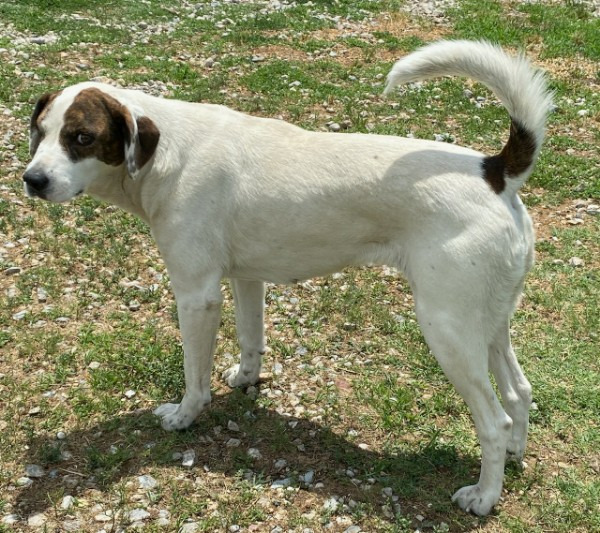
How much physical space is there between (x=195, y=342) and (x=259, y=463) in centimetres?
86

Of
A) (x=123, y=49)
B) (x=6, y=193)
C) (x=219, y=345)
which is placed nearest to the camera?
(x=219, y=345)

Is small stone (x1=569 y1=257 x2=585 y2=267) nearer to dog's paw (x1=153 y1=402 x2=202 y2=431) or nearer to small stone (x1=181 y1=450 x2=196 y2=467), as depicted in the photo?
dog's paw (x1=153 y1=402 x2=202 y2=431)

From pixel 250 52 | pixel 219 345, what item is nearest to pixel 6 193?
pixel 219 345

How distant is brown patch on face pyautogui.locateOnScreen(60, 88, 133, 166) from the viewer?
384 cm

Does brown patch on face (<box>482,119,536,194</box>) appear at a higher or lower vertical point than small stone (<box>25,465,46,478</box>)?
higher

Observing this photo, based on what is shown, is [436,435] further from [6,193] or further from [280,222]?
[6,193]

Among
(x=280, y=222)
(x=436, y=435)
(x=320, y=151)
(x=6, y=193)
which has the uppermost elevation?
(x=320, y=151)

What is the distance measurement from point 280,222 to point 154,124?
0.92 metres

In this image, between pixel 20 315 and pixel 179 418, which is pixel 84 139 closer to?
pixel 179 418

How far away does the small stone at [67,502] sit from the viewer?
13.0 ft

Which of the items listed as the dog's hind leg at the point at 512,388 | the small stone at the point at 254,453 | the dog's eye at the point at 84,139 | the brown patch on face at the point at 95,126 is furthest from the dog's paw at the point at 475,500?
the dog's eye at the point at 84,139

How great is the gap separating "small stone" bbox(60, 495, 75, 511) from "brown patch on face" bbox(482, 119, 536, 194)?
290 centimetres

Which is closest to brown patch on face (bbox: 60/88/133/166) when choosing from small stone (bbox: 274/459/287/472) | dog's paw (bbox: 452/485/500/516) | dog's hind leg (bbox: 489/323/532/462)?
small stone (bbox: 274/459/287/472)

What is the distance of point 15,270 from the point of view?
19.8ft
